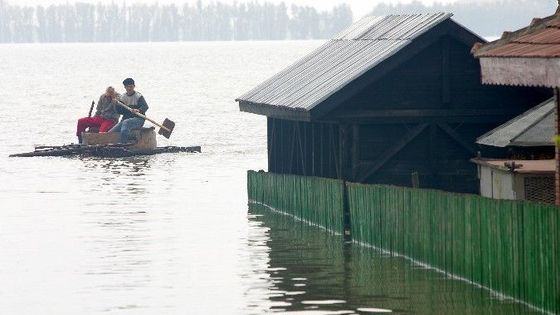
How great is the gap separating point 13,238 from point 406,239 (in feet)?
31.2

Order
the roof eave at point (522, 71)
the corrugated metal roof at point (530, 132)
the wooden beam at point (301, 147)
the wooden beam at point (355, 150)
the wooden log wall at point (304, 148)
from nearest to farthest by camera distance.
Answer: the roof eave at point (522, 71) < the corrugated metal roof at point (530, 132) < the wooden beam at point (355, 150) < the wooden log wall at point (304, 148) < the wooden beam at point (301, 147)

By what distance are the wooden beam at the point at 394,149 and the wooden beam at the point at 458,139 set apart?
0.37 meters

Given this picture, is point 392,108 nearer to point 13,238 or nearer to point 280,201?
point 280,201

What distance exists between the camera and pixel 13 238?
36844 mm

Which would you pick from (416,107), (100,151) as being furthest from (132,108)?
(416,107)

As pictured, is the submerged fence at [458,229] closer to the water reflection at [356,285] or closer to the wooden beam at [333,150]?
the water reflection at [356,285]

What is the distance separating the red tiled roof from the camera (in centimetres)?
2492

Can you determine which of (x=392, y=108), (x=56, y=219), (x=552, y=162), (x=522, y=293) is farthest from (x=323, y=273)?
(x=56, y=219)

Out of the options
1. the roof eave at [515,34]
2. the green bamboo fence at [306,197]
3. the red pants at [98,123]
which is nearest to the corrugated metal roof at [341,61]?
the green bamboo fence at [306,197]

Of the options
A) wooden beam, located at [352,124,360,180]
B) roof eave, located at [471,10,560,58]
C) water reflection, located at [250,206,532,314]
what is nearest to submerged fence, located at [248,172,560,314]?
water reflection, located at [250,206,532,314]

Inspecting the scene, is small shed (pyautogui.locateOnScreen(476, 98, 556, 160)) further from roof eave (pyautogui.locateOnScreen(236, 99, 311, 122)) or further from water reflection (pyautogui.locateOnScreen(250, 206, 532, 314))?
roof eave (pyautogui.locateOnScreen(236, 99, 311, 122))

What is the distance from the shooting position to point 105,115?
201ft

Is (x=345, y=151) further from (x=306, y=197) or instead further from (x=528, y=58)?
(x=528, y=58)

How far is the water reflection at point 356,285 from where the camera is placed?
1012 inches
